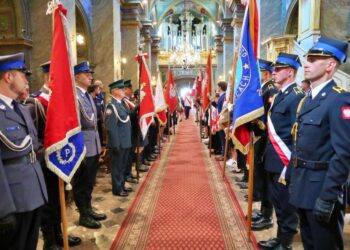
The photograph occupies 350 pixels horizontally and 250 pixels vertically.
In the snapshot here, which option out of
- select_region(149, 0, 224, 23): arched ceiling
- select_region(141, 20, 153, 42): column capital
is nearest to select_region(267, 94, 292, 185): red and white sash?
select_region(141, 20, 153, 42): column capital

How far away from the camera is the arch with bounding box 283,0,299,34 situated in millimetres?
9433

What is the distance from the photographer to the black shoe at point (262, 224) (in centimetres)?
344

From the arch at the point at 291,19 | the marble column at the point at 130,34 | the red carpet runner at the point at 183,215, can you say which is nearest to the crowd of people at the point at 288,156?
the red carpet runner at the point at 183,215

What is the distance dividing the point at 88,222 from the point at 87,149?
2.71ft

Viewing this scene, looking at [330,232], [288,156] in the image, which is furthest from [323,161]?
[288,156]

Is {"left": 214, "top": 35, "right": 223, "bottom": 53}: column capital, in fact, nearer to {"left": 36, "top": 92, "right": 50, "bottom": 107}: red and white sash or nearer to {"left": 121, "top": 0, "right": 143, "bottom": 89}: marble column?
{"left": 121, "top": 0, "right": 143, "bottom": 89}: marble column

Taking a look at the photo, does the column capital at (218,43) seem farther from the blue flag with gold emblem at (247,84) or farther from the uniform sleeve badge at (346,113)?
the uniform sleeve badge at (346,113)

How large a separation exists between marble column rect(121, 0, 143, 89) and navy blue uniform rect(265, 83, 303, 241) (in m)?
10.6

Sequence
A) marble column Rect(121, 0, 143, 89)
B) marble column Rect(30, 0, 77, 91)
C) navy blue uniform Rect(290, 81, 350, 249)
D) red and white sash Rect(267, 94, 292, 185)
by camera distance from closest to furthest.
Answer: navy blue uniform Rect(290, 81, 350, 249)
red and white sash Rect(267, 94, 292, 185)
marble column Rect(30, 0, 77, 91)
marble column Rect(121, 0, 143, 89)

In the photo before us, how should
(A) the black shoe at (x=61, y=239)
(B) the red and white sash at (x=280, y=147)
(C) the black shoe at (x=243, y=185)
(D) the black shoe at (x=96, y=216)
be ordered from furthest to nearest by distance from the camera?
(C) the black shoe at (x=243, y=185) → (D) the black shoe at (x=96, y=216) → (A) the black shoe at (x=61, y=239) → (B) the red and white sash at (x=280, y=147)

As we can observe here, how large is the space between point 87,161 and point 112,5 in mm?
8080

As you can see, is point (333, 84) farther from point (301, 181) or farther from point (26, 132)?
point (26, 132)

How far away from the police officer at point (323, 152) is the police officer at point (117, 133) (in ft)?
9.37

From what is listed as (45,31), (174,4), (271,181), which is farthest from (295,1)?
(174,4)
